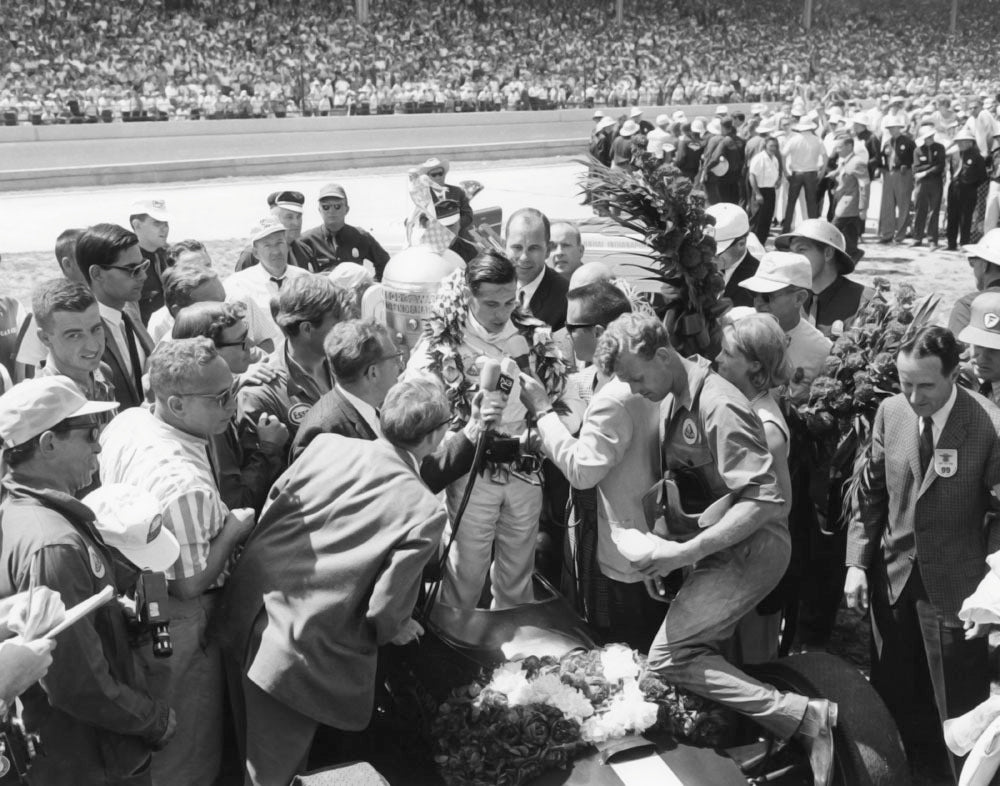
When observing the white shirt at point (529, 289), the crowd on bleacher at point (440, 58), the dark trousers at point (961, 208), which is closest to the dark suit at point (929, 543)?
the white shirt at point (529, 289)

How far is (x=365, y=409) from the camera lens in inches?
158

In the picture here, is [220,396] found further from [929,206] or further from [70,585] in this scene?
[929,206]

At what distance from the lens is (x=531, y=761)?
3.45m

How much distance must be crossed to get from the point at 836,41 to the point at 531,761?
186 feet

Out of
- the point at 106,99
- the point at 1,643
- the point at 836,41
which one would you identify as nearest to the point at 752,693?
the point at 1,643

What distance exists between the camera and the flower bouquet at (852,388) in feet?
15.6

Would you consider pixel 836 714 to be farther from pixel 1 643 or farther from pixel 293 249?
pixel 293 249

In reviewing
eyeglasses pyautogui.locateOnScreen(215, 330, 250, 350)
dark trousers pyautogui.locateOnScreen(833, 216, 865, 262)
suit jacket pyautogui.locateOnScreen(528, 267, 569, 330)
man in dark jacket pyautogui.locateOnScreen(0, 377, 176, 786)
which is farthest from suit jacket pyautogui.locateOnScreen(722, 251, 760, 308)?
dark trousers pyautogui.locateOnScreen(833, 216, 865, 262)

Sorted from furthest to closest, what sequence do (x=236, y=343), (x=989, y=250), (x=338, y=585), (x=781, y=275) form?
(x=989, y=250) < (x=781, y=275) < (x=236, y=343) < (x=338, y=585)

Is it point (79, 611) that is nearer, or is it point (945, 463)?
point (79, 611)

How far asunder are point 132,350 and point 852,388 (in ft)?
11.5

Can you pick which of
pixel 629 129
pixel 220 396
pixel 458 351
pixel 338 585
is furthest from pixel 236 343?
pixel 629 129

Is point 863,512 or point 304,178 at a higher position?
point 863,512

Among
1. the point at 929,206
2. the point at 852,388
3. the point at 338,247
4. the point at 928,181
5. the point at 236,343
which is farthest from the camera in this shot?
the point at 929,206
